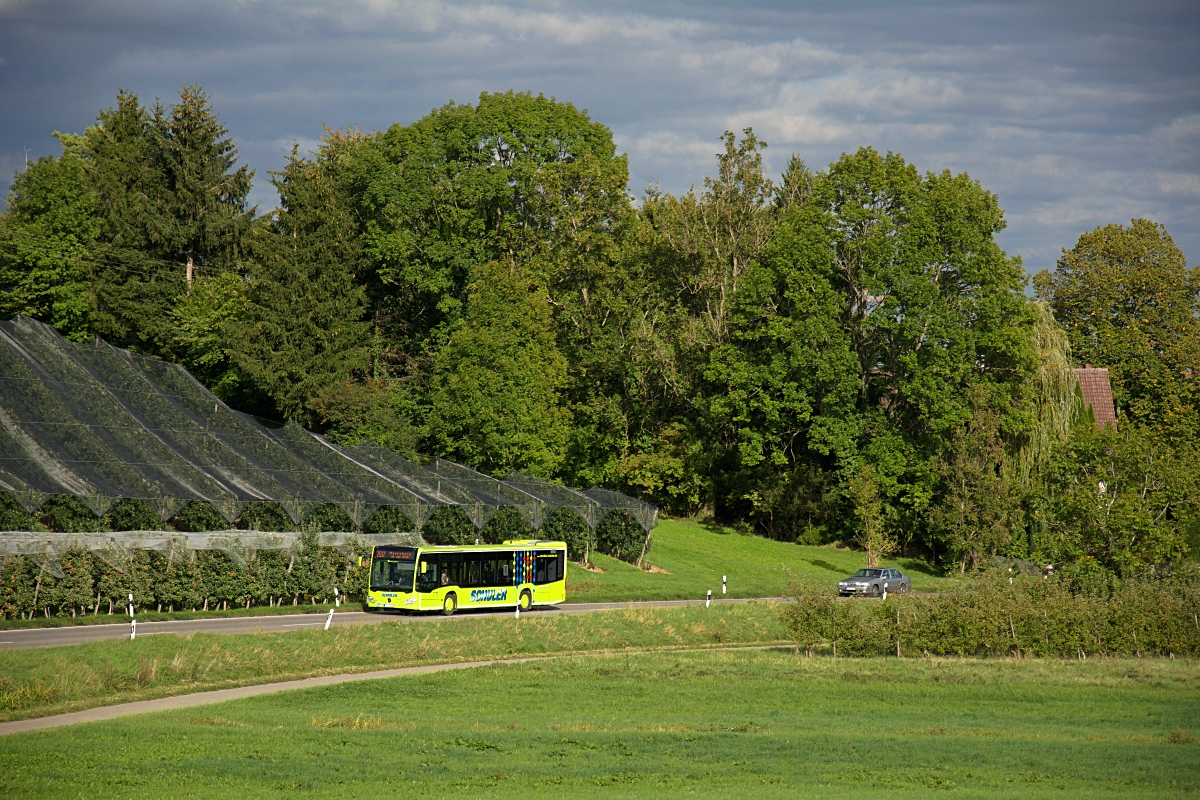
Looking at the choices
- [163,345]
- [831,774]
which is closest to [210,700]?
[831,774]

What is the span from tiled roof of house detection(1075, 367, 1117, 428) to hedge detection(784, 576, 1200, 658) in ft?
132

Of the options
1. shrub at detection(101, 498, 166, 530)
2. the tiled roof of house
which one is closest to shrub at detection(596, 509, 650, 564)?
shrub at detection(101, 498, 166, 530)

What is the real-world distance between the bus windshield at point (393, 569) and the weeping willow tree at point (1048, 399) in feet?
119

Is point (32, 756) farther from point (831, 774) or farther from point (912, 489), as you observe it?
point (912, 489)

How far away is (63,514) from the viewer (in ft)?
138

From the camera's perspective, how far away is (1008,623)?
1189 inches

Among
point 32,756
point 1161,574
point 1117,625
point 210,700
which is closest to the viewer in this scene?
point 32,756

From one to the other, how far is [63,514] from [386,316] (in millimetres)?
33936

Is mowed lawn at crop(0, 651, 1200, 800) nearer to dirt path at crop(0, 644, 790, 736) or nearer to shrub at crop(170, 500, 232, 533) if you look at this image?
dirt path at crop(0, 644, 790, 736)

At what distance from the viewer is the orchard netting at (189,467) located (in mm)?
40812

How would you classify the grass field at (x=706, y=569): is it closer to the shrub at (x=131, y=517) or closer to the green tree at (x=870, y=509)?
the green tree at (x=870, y=509)

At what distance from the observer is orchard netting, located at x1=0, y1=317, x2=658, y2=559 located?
40.8 metres

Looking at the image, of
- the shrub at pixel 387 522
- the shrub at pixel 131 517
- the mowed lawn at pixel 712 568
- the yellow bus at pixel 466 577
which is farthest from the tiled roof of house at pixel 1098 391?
the shrub at pixel 131 517

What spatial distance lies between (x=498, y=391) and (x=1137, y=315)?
153 feet
